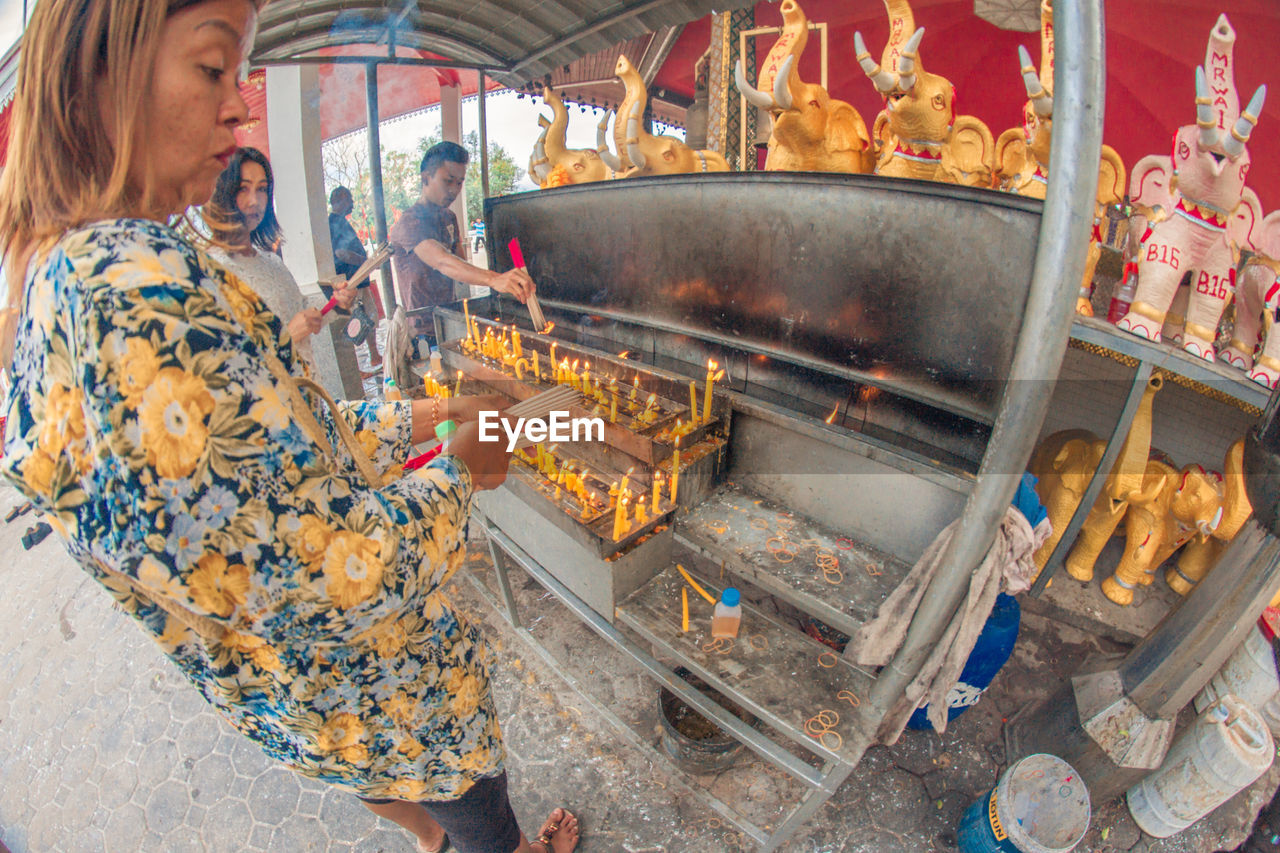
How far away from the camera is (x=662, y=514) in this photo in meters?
2.47

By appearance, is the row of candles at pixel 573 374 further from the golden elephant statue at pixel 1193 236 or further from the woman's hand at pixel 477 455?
the golden elephant statue at pixel 1193 236

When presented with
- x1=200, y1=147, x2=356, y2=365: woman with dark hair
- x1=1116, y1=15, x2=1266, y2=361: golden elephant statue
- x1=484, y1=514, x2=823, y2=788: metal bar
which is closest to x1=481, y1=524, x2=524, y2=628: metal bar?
x1=484, y1=514, x2=823, y2=788: metal bar

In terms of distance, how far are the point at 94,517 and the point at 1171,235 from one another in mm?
4450

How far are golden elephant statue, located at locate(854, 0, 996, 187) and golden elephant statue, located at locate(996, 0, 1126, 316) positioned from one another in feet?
0.45

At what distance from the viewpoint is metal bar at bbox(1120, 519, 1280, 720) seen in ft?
7.09

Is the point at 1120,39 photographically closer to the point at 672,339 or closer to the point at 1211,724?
the point at 672,339

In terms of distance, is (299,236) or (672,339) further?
(299,236)

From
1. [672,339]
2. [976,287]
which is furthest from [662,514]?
[672,339]

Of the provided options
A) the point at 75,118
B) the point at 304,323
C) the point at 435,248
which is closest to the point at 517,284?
the point at 435,248

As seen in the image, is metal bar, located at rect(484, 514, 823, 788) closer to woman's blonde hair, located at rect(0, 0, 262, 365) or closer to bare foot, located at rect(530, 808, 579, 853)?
bare foot, located at rect(530, 808, 579, 853)

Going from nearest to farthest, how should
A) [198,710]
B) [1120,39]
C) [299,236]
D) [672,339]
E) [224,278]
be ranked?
[224,278] → [198,710] → [672,339] → [1120,39] → [299,236]

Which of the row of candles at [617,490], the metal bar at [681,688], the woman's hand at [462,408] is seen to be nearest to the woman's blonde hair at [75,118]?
the woman's hand at [462,408]

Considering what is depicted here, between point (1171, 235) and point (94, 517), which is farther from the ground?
point (1171, 235)

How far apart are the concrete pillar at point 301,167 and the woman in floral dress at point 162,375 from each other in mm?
7136
